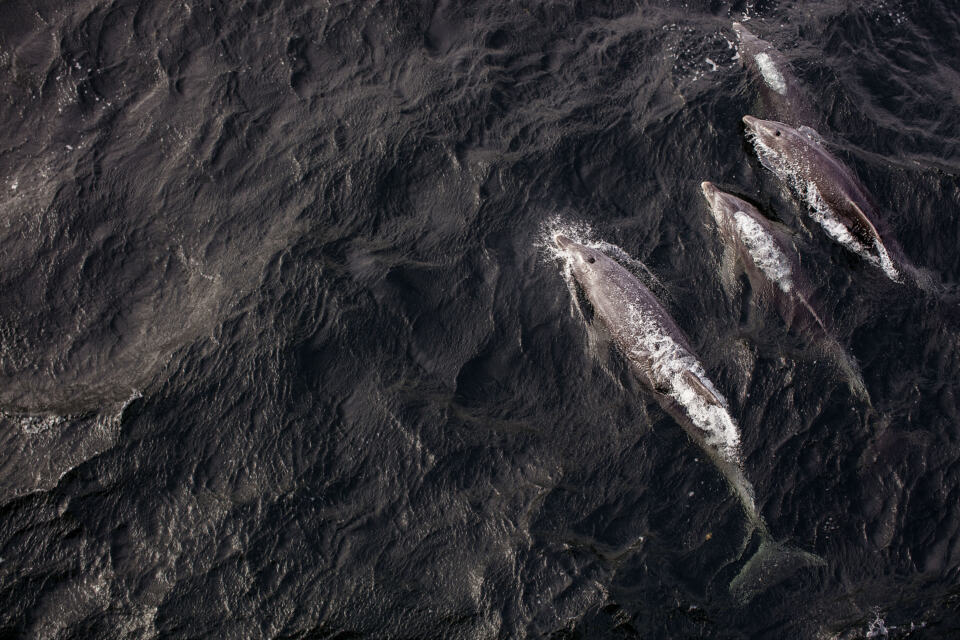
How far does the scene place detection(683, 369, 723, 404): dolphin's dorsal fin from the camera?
4.71 m

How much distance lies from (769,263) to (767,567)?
7.37 feet

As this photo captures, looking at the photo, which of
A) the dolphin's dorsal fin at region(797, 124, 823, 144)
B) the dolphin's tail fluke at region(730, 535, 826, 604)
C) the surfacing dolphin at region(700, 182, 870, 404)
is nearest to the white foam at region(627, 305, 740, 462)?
the dolphin's tail fluke at region(730, 535, 826, 604)

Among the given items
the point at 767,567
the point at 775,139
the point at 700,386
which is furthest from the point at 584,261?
the point at 767,567

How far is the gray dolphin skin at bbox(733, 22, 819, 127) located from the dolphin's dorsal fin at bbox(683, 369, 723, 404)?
2.69 metres

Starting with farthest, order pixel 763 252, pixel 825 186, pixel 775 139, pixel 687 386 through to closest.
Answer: pixel 775 139 < pixel 825 186 < pixel 763 252 < pixel 687 386

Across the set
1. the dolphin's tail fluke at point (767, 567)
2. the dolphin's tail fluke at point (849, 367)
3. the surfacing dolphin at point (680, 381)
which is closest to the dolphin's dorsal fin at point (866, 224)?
the dolphin's tail fluke at point (849, 367)

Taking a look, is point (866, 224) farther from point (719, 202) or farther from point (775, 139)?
point (719, 202)

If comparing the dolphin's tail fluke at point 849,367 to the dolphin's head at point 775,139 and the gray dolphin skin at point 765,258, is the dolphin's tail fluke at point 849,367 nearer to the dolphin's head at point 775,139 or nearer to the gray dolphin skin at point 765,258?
the gray dolphin skin at point 765,258

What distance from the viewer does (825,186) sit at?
5.54 m

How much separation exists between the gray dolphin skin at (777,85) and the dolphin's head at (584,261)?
2.28 meters

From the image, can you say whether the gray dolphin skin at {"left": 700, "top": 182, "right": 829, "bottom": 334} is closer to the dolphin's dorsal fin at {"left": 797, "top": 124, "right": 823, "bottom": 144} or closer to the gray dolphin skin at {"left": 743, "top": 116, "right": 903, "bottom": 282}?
the gray dolphin skin at {"left": 743, "top": 116, "right": 903, "bottom": 282}

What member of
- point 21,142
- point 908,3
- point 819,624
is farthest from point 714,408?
point 21,142

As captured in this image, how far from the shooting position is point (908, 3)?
6633 millimetres

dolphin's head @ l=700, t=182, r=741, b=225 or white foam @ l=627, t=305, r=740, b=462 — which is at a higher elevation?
dolphin's head @ l=700, t=182, r=741, b=225
